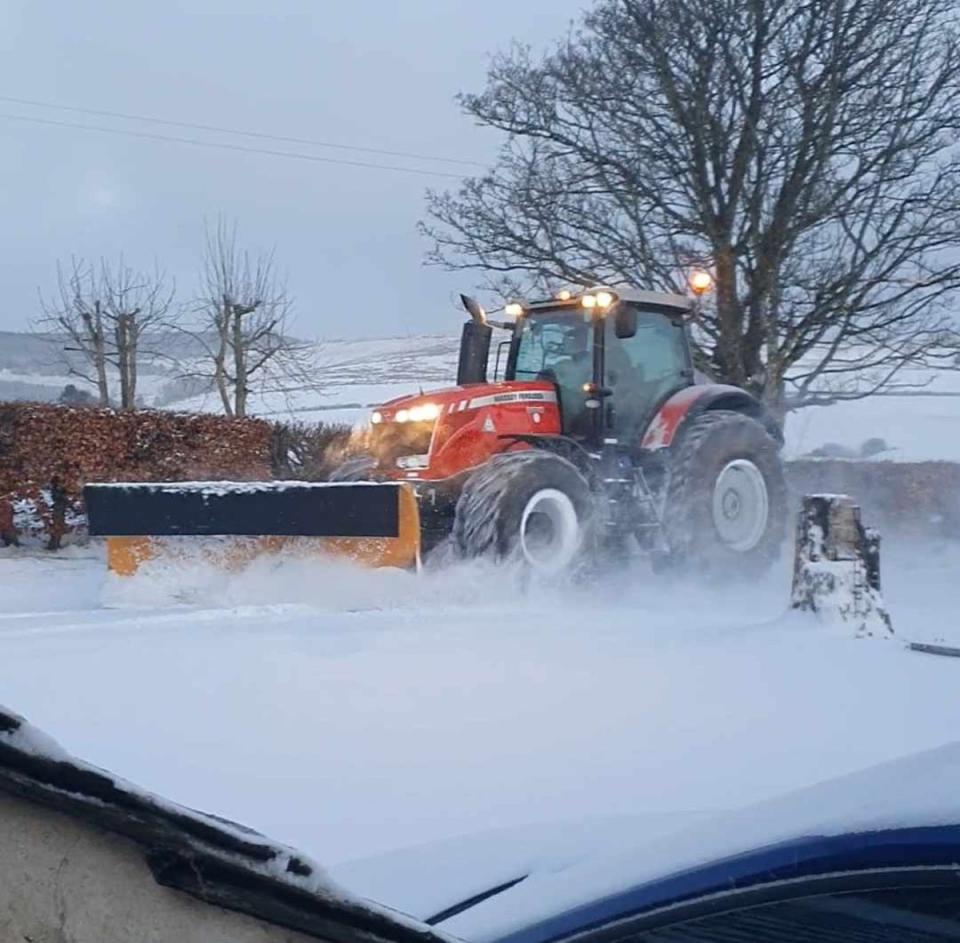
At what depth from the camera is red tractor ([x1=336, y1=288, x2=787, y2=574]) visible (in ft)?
28.2

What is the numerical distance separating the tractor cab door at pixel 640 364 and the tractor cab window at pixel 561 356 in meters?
0.20

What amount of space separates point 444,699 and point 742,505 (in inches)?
196

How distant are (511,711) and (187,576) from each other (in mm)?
3338

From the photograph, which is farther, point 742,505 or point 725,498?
point 742,505

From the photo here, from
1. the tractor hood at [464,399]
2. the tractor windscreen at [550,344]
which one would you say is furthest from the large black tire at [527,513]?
the tractor windscreen at [550,344]

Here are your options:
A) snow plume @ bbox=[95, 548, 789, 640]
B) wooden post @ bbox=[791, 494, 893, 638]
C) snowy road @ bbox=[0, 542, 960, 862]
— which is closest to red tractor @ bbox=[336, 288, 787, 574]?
snow plume @ bbox=[95, 548, 789, 640]

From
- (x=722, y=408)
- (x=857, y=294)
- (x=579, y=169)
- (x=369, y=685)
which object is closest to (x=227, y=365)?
(x=579, y=169)

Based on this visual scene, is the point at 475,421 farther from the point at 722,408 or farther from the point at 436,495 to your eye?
the point at 722,408

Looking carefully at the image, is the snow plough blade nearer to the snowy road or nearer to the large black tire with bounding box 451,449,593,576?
the snowy road

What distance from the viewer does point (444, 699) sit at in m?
5.82

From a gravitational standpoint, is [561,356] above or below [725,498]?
above

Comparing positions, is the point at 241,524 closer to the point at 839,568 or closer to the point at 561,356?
the point at 561,356

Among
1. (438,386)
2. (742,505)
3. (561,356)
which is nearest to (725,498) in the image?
(742,505)

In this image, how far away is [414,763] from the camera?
496 centimetres
